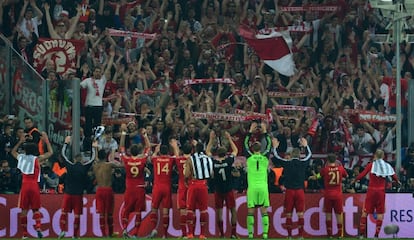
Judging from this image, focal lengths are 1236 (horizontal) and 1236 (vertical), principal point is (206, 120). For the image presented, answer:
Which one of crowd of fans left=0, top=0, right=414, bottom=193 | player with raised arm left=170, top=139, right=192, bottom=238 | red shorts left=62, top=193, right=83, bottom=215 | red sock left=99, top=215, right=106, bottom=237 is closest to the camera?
red shorts left=62, top=193, right=83, bottom=215

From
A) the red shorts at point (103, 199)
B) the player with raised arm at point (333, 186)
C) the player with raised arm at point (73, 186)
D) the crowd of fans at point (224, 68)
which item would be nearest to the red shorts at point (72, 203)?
the player with raised arm at point (73, 186)

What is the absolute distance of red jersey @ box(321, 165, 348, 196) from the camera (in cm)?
2875

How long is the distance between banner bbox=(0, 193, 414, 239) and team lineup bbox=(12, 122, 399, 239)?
346 mm

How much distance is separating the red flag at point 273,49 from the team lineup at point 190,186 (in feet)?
18.8

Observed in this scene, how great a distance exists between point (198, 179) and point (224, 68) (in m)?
6.25

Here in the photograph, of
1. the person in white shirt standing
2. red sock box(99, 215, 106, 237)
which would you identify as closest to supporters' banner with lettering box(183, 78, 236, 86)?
the person in white shirt standing

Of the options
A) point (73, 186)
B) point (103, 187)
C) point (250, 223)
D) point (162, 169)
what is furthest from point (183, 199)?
point (73, 186)

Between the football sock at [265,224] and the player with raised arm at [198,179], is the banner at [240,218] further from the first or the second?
the player with raised arm at [198,179]

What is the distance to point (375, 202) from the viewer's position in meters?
28.7

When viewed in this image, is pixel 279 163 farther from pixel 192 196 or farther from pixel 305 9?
pixel 305 9

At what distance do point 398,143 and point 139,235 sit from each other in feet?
21.9

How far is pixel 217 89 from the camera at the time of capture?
3300cm

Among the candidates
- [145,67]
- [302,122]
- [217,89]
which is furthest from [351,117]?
[145,67]

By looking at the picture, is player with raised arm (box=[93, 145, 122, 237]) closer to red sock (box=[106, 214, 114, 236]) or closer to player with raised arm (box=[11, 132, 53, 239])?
red sock (box=[106, 214, 114, 236])
